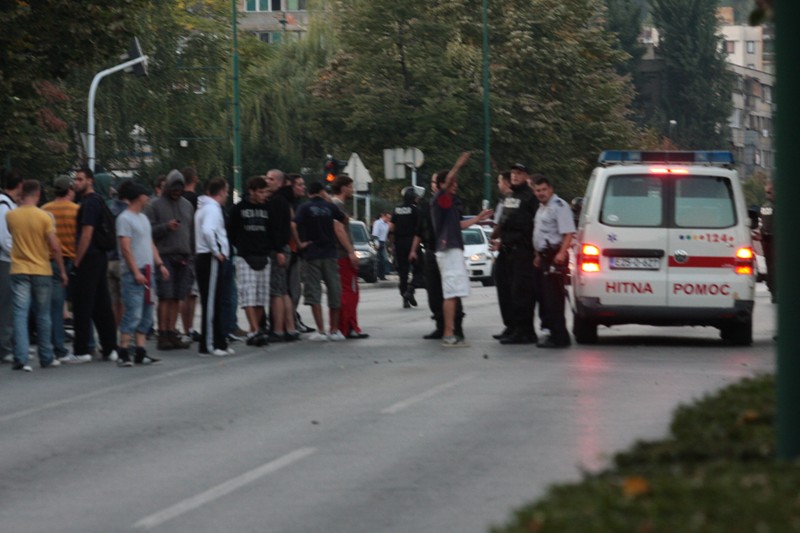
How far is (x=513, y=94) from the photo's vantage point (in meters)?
68.7

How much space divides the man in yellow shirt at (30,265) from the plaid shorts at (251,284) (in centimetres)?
271

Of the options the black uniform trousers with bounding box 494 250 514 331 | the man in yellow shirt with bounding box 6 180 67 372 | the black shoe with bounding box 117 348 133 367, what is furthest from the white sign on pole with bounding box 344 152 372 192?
the man in yellow shirt with bounding box 6 180 67 372

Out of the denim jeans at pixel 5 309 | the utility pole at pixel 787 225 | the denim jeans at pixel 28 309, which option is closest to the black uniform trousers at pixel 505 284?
the denim jeans at pixel 28 309

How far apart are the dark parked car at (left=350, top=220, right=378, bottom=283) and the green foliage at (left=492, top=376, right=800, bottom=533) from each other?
36696 mm

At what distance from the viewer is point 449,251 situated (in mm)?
19094

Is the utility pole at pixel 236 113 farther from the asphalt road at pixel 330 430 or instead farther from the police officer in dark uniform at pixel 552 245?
the police officer in dark uniform at pixel 552 245

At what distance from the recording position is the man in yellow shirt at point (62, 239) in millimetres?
17797

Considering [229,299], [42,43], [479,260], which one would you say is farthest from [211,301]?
[479,260]

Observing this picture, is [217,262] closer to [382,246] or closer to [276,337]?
[276,337]

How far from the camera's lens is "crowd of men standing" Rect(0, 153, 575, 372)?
17.2 meters

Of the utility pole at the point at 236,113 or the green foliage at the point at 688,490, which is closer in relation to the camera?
the green foliage at the point at 688,490

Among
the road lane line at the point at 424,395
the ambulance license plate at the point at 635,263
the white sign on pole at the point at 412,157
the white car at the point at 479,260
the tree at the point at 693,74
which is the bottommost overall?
the white car at the point at 479,260

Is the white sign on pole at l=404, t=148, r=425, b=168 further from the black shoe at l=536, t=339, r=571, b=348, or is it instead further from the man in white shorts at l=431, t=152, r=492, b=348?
the black shoe at l=536, t=339, r=571, b=348

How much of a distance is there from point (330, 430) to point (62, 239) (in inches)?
277
